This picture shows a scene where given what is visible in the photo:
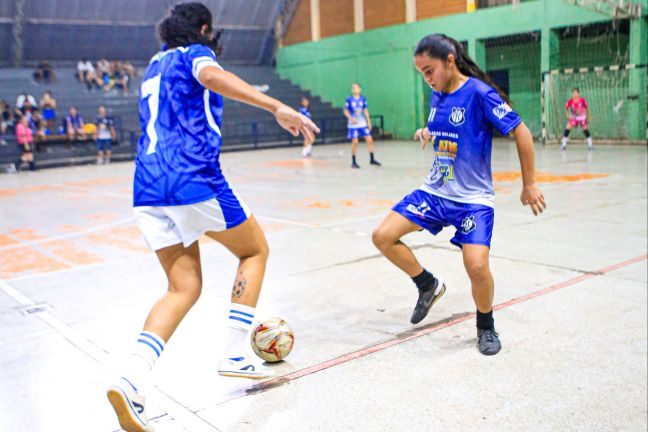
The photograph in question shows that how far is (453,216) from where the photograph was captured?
13.5 feet

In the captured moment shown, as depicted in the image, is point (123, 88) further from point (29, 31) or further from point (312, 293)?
point (312, 293)

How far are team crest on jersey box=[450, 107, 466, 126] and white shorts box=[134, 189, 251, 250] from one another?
4.99 feet

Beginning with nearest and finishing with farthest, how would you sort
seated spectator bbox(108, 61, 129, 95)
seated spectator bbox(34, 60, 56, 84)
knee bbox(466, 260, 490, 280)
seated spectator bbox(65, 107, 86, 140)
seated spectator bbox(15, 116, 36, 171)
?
knee bbox(466, 260, 490, 280) < seated spectator bbox(15, 116, 36, 171) < seated spectator bbox(65, 107, 86, 140) < seated spectator bbox(34, 60, 56, 84) < seated spectator bbox(108, 61, 129, 95)

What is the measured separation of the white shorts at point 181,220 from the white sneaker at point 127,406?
0.69 m

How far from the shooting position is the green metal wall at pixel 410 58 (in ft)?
74.9

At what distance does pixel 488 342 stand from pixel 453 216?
80cm

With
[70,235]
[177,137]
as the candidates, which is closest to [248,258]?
[177,137]

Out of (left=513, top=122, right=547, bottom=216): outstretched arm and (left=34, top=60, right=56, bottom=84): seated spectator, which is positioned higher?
(left=34, top=60, right=56, bottom=84): seated spectator

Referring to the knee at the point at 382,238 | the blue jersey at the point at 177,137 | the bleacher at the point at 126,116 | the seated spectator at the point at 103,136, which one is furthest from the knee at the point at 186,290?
the seated spectator at the point at 103,136

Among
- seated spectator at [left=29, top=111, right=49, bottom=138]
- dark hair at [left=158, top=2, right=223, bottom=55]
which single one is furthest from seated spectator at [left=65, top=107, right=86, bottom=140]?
dark hair at [left=158, top=2, right=223, bottom=55]

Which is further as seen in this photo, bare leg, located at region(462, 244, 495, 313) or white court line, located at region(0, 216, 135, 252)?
white court line, located at region(0, 216, 135, 252)

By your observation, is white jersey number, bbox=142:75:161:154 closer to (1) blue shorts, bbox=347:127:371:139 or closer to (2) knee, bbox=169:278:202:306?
(2) knee, bbox=169:278:202:306

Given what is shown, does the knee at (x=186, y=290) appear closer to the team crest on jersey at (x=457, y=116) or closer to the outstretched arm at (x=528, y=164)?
the team crest on jersey at (x=457, y=116)

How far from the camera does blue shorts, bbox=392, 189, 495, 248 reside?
3986 millimetres
